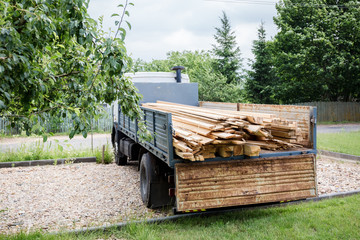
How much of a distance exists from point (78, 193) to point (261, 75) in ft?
92.0

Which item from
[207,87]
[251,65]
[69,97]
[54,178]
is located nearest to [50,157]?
[54,178]

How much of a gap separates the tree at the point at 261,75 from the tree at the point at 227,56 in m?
1.85

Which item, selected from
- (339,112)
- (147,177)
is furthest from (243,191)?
(339,112)

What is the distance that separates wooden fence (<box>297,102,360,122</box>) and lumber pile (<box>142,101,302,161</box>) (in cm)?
2763

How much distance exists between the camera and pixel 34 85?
3406 millimetres

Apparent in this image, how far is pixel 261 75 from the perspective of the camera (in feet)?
109

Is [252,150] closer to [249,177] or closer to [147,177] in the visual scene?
[249,177]

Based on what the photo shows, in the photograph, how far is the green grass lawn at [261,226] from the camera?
482 centimetres

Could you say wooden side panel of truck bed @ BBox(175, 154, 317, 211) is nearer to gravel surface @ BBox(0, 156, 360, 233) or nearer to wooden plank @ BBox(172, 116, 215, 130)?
wooden plank @ BBox(172, 116, 215, 130)

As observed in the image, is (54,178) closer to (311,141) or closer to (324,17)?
(311,141)

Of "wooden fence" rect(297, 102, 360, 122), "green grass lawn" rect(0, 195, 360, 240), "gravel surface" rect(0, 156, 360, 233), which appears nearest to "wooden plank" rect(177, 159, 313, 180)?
"green grass lawn" rect(0, 195, 360, 240)

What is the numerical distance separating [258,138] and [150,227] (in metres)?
2.19

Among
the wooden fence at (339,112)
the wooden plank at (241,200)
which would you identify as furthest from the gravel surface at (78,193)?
the wooden fence at (339,112)

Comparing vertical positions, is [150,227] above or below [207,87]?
below
